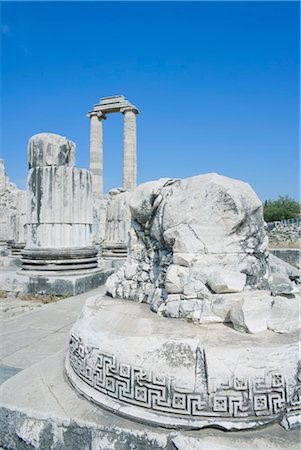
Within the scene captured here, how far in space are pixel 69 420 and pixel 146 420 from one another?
1.23 feet

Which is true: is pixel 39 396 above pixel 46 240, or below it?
below

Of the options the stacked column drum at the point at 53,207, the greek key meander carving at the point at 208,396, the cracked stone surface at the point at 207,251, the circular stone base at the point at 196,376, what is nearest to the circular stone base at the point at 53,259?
the stacked column drum at the point at 53,207

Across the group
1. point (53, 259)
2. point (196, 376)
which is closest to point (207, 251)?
point (196, 376)

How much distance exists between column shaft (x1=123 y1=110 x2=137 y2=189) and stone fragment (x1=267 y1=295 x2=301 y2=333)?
22.4 meters

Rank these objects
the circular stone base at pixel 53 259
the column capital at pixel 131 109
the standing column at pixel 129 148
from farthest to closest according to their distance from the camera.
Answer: the standing column at pixel 129 148 < the column capital at pixel 131 109 < the circular stone base at pixel 53 259

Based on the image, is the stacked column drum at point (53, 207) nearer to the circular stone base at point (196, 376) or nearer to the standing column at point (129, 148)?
the circular stone base at point (196, 376)

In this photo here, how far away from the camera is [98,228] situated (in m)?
11.2

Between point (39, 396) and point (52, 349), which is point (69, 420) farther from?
point (52, 349)

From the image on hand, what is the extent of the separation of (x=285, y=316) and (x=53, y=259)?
467 centimetres

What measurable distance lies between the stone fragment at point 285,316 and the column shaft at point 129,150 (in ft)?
73.5

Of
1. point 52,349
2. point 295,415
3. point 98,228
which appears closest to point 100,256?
point 98,228

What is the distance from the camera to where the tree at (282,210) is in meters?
46.6

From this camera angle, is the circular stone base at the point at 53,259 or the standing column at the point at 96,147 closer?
the circular stone base at the point at 53,259

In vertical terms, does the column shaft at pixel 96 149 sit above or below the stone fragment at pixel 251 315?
above
